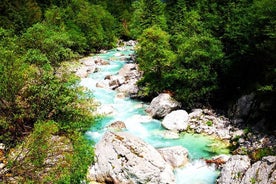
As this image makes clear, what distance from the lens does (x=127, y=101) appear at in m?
35.5

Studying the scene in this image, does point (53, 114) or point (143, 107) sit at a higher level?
point (53, 114)

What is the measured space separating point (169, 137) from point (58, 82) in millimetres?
10206

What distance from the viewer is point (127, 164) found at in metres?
19.9

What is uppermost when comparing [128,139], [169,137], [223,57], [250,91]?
[223,57]

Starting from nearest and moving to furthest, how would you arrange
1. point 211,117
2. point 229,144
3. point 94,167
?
1. point 94,167
2. point 229,144
3. point 211,117

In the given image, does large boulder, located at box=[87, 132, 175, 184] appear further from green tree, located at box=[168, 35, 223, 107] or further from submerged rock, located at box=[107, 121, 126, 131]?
green tree, located at box=[168, 35, 223, 107]

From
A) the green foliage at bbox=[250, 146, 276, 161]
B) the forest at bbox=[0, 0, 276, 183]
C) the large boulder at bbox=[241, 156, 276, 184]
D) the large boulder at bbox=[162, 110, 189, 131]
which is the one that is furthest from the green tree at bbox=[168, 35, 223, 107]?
the large boulder at bbox=[241, 156, 276, 184]

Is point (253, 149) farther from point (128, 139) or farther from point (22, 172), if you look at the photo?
point (22, 172)

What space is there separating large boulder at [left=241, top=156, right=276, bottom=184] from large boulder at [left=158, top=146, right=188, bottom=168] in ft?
15.8

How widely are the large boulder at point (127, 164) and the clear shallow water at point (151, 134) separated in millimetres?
1816

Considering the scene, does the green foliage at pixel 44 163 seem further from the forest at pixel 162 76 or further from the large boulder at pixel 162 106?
the large boulder at pixel 162 106

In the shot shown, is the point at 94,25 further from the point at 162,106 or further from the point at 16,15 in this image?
the point at 162,106

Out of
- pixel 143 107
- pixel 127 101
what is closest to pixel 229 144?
pixel 143 107

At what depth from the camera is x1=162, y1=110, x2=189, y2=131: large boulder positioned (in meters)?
28.1
